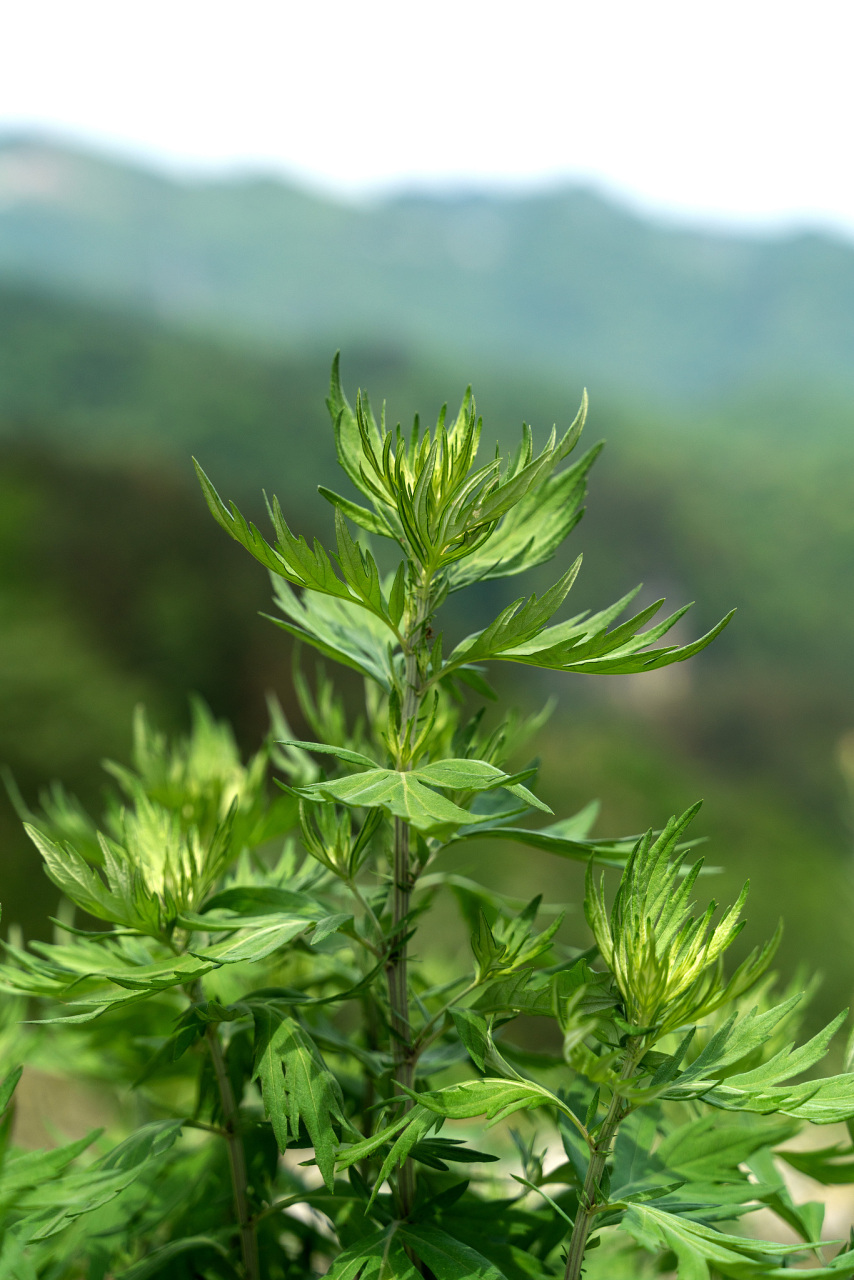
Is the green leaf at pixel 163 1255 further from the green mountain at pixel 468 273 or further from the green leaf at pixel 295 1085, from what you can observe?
the green mountain at pixel 468 273

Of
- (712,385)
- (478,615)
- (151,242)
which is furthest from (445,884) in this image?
(151,242)

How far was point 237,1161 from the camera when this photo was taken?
0.53 metres

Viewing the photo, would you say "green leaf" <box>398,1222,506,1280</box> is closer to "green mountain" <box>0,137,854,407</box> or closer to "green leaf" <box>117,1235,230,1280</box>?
"green leaf" <box>117,1235,230,1280</box>

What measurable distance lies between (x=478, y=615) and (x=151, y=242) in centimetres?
3258

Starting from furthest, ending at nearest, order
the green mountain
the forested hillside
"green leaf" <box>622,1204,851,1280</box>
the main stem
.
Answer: the green mountain < the forested hillside < the main stem < "green leaf" <box>622,1204,851,1280</box>

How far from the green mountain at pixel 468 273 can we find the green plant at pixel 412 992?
114 feet

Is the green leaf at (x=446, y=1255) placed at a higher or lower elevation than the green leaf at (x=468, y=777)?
lower

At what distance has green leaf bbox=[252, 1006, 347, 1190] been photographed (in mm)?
421

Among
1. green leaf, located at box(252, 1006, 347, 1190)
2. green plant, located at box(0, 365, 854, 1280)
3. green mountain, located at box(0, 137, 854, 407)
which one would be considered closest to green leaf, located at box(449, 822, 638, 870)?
green plant, located at box(0, 365, 854, 1280)

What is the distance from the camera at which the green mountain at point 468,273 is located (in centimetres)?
3838

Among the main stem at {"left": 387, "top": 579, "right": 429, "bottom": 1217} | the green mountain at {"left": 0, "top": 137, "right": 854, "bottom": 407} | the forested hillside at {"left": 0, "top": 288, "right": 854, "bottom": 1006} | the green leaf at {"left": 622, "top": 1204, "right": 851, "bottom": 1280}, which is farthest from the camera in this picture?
the green mountain at {"left": 0, "top": 137, "right": 854, "bottom": 407}

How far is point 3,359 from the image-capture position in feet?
72.3

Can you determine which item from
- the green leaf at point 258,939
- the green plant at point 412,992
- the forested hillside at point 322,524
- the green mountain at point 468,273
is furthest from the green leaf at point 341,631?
the green mountain at point 468,273

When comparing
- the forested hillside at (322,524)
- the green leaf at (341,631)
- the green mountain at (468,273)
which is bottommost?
the forested hillside at (322,524)
